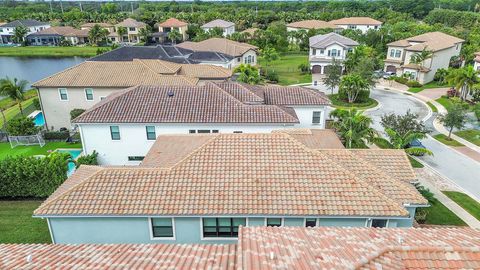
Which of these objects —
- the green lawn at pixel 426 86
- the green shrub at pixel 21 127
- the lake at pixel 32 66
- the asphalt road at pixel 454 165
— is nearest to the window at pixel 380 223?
the asphalt road at pixel 454 165

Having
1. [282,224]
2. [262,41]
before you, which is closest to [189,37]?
[262,41]

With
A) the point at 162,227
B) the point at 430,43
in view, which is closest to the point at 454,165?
the point at 162,227

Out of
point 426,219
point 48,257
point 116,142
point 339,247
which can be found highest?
point 339,247

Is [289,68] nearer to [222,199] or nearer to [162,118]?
[162,118]

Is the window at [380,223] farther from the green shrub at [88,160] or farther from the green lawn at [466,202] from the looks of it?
the green shrub at [88,160]

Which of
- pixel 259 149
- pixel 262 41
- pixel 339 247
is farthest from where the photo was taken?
pixel 262 41

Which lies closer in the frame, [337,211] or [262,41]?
[337,211]

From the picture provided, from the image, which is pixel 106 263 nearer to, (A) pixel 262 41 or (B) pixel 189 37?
(A) pixel 262 41
